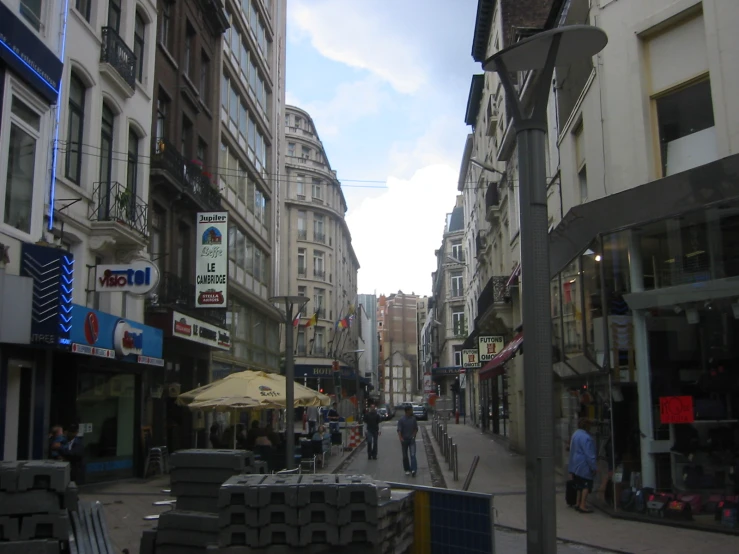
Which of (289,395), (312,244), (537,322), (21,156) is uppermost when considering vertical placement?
(312,244)

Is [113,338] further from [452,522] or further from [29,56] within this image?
[452,522]

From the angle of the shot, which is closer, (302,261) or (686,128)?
(686,128)

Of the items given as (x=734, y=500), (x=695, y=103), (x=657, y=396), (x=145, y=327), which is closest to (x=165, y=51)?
(x=145, y=327)

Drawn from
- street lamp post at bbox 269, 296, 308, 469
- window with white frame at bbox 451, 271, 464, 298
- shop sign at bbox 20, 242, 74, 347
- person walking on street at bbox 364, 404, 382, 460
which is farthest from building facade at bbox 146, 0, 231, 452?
window with white frame at bbox 451, 271, 464, 298

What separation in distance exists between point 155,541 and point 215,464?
3.70 ft

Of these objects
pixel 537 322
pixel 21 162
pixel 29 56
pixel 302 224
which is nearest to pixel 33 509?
pixel 537 322

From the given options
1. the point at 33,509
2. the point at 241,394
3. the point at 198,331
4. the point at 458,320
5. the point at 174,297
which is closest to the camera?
the point at 33,509

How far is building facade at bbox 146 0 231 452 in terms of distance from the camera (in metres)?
21.5

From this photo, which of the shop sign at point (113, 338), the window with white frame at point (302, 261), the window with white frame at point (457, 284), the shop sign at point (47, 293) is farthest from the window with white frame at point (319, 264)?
the shop sign at point (47, 293)

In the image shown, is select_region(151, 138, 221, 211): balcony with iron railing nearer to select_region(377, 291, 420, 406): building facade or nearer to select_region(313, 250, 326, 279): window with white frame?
select_region(313, 250, 326, 279): window with white frame

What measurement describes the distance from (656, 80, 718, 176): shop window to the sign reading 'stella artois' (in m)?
13.9

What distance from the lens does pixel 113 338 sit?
1691cm

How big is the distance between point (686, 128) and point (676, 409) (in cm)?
456

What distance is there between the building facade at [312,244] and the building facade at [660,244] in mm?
49882
